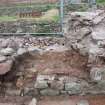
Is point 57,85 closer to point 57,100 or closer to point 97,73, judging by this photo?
point 57,100

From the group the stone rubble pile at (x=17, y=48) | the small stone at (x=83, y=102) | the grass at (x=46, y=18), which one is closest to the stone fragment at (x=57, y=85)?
the small stone at (x=83, y=102)

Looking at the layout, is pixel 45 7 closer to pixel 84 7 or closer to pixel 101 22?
pixel 84 7

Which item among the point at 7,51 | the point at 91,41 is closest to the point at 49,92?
the point at 7,51

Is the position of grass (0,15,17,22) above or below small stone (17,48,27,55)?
above

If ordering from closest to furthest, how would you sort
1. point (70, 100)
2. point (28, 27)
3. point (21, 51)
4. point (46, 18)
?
point (70, 100), point (21, 51), point (28, 27), point (46, 18)

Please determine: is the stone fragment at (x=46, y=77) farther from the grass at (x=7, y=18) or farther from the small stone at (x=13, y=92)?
the grass at (x=7, y=18)

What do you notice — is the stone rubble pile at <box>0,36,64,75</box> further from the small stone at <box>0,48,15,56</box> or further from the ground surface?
the ground surface

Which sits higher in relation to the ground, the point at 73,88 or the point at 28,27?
the point at 28,27

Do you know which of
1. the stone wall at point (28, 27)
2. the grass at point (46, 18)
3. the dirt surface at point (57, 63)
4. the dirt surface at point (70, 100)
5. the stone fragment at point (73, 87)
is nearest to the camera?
the dirt surface at point (70, 100)

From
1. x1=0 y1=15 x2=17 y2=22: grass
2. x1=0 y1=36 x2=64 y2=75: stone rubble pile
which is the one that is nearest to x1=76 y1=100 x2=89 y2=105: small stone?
x1=0 y1=36 x2=64 y2=75: stone rubble pile

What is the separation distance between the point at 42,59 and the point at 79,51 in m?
0.80

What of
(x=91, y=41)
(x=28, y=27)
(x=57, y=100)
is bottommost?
(x=57, y=100)

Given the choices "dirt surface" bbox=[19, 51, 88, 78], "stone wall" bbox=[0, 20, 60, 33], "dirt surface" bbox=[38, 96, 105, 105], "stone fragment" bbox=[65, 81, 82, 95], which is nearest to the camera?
"dirt surface" bbox=[38, 96, 105, 105]

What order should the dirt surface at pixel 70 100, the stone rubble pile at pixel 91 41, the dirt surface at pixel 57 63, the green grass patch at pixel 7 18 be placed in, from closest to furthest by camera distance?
1. the stone rubble pile at pixel 91 41
2. the dirt surface at pixel 70 100
3. the dirt surface at pixel 57 63
4. the green grass patch at pixel 7 18
